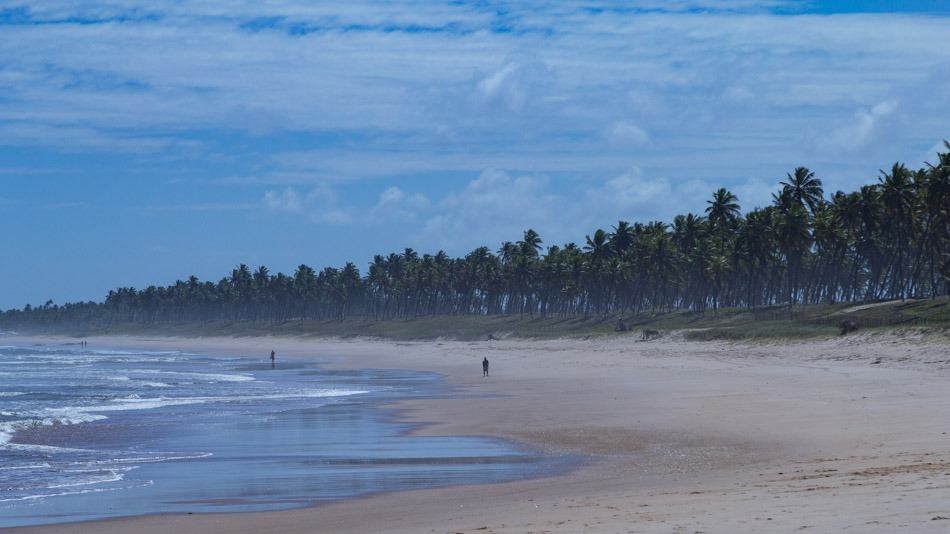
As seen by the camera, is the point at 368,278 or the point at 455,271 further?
the point at 368,278

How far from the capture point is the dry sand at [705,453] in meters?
12.6

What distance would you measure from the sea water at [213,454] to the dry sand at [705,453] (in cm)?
129

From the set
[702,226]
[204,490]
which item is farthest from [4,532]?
[702,226]

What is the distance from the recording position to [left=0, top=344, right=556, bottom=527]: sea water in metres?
17.8

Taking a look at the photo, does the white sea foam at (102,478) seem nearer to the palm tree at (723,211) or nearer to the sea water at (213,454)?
the sea water at (213,454)

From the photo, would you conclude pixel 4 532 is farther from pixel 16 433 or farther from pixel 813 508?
pixel 16 433

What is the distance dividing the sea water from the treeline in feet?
153

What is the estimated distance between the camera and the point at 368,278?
183m

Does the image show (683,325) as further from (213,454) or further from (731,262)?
(213,454)

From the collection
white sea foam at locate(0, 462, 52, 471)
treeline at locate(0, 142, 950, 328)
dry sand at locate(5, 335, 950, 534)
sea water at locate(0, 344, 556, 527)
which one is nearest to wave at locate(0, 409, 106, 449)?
sea water at locate(0, 344, 556, 527)

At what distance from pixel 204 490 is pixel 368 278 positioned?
16505cm

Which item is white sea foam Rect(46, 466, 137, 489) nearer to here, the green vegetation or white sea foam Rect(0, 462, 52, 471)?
white sea foam Rect(0, 462, 52, 471)

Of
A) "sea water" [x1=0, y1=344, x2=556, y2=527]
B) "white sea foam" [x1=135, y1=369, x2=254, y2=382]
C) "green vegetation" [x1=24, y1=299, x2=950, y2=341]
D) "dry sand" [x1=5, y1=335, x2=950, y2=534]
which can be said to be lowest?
"white sea foam" [x1=135, y1=369, x2=254, y2=382]

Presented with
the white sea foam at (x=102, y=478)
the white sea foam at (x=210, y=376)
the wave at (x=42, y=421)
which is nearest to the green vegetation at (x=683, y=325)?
the white sea foam at (x=210, y=376)
